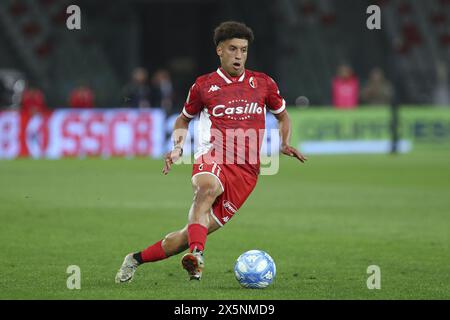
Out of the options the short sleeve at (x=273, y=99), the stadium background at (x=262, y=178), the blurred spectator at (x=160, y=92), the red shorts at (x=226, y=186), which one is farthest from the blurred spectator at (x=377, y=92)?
the red shorts at (x=226, y=186)

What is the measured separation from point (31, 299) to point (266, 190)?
487 inches

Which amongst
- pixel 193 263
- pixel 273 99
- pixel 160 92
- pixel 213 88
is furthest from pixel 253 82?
pixel 160 92

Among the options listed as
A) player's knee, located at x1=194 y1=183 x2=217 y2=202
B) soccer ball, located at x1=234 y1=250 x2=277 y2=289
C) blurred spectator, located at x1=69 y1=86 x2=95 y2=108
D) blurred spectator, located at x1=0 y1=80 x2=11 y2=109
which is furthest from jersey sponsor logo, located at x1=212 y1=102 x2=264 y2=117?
blurred spectator, located at x1=0 y1=80 x2=11 y2=109

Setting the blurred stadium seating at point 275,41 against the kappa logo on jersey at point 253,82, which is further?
the blurred stadium seating at point 275,41

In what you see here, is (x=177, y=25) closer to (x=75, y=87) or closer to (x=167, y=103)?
(x=75, y=87)

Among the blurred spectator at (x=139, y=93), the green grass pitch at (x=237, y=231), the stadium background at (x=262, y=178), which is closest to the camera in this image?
the green grass pitch at (x=237, y=231)

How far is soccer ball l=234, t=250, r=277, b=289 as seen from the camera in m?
9.41

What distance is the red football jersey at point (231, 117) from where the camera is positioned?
968 centimetres

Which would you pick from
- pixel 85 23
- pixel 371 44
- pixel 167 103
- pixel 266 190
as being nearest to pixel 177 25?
pixel 85 23

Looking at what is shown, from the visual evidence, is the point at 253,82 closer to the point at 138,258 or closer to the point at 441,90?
the point at 138,258

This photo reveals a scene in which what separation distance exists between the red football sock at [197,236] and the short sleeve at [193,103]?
1071 millimetres

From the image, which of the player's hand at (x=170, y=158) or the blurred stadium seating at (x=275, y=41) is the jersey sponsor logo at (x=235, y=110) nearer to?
the player's hand at (x=170, y=158)

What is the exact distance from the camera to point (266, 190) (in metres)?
21.0
